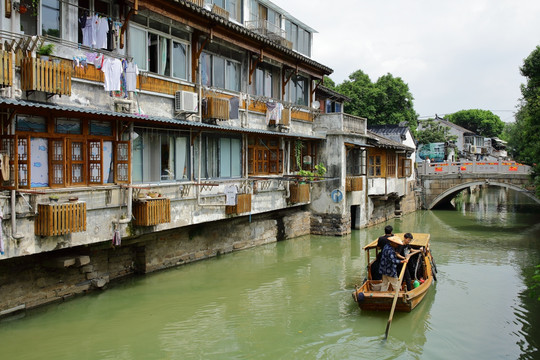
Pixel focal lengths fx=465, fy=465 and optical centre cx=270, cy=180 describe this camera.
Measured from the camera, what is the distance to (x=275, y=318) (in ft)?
37.8

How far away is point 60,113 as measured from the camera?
34.7 feet

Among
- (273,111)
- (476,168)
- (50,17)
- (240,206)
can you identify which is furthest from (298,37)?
(476,168)

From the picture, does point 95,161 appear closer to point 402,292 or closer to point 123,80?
point 123,80

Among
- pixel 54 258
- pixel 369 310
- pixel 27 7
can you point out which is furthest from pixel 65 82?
pixel 369 310

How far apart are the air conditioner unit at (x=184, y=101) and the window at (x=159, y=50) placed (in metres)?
0.79

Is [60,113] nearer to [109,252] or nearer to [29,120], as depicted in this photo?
[29,120]

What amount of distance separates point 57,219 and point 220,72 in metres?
8.77

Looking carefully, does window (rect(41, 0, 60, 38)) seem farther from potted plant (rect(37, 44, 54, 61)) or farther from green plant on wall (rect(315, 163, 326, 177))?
green plant on wall (rect(315, 163, 326, 177))

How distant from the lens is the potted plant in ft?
32.4

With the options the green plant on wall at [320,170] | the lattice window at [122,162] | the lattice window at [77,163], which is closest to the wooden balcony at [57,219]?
the lattice window at [77,163]

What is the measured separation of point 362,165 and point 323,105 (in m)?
6.34

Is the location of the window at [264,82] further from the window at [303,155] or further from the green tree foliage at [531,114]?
the green tree foliage at [531,114]

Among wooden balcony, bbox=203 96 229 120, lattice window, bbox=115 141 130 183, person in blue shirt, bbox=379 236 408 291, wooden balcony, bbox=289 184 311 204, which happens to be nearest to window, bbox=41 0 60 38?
lattice window, bbox=115 141 130 183

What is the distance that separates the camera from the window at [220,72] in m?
15.9
